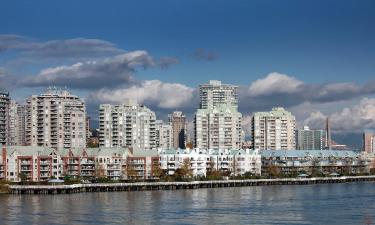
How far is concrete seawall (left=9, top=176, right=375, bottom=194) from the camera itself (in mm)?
99250

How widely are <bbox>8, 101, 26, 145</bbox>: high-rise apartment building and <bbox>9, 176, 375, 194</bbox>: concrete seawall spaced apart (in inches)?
2149

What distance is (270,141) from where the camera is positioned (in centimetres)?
18288

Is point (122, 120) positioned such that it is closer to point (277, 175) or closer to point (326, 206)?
point (277, 175)

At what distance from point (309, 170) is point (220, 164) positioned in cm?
2444

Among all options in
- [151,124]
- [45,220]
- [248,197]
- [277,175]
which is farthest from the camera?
[151,124]

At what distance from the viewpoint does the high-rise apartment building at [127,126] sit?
149 m

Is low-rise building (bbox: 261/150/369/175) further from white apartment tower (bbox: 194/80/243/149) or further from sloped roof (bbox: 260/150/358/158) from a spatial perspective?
white apartment tower (bbox: 194/80/243/149)

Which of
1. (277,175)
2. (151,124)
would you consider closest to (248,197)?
(277,175)

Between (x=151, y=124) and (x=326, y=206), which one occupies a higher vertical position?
(x=151, y=124)

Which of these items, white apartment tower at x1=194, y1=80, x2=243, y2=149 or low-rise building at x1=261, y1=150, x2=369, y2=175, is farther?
white apartment tower at x1=194, y1=80, x2=243, y2=149

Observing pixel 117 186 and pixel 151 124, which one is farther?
pixel 151 124

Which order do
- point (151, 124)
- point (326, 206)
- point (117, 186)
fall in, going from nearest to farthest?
point (326, 206)
point (117, 186)
point (151, 124)

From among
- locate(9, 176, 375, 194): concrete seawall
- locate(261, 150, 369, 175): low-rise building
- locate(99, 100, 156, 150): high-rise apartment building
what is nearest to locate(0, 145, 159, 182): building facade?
locate(9, 176, 375, 194): concrete seawall

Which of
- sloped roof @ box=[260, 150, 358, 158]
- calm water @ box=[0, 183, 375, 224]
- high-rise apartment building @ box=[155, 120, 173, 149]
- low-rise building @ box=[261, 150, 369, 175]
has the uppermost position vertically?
high-rise apartment building @ box=[155, 120, 173, 149]
